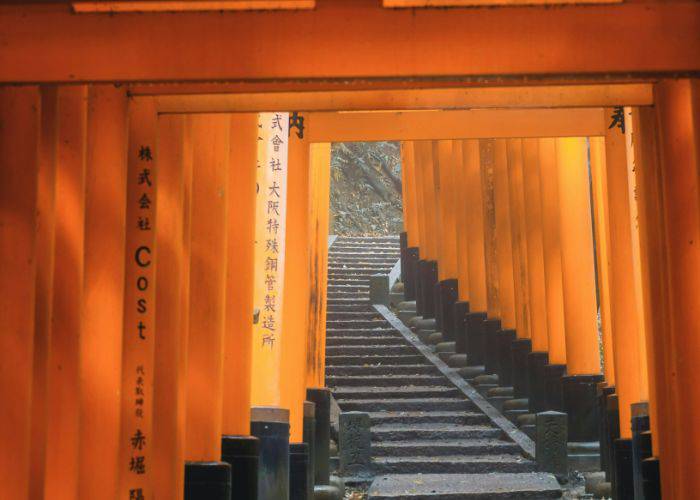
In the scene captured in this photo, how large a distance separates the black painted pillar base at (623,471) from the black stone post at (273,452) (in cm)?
306

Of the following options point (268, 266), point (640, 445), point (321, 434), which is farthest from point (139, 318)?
point (321, 434)

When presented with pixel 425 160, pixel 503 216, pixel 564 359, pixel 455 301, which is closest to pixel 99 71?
pixel 564 359

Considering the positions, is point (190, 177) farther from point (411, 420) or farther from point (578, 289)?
point (411, 420)

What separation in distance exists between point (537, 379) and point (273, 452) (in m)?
7.03

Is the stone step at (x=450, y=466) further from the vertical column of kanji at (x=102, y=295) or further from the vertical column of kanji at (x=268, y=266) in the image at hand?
the vertical column of kanji at (x=102, y=295)

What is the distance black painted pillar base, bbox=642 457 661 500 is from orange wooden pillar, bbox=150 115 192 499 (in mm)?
3490

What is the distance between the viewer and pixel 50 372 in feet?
19.0

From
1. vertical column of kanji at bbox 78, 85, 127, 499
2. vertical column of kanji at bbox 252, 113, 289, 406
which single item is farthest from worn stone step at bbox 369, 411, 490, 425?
vertical column of kanji at bbox 78, 85, 127, 499

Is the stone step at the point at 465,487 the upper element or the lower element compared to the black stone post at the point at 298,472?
lower

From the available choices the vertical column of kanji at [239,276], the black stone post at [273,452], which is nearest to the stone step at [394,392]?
the black stone post at [273,452]

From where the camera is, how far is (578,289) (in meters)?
14.6

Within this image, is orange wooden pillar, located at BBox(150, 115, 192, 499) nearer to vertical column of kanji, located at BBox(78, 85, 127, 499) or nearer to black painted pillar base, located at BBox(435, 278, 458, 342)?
vertical column of kanji, located at BBox(78, 85, 127, 499)

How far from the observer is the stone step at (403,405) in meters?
16.6

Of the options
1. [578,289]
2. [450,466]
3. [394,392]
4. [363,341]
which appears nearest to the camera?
[450,466]
